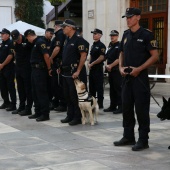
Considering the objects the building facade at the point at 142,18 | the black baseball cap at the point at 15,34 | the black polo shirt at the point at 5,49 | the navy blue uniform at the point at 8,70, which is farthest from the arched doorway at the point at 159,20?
the black baseball cap at the point at 15,34

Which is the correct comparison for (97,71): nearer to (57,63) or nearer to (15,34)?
(57,63)

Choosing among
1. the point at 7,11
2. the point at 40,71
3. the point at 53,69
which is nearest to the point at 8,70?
the point at 53,69

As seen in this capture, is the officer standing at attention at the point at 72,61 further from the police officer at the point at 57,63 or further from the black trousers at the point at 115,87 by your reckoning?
the black trousers at the point at 115,87

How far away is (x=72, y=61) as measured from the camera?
25.9 ft

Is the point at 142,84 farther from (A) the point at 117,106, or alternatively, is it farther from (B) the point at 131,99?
(A) the point at 117,106

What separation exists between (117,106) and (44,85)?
7.58ft

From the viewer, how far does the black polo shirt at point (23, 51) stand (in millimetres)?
8930

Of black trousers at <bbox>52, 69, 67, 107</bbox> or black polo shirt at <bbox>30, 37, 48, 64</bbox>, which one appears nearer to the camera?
black polo shirt at <bbox>30, 37, 48, 64</bbox>

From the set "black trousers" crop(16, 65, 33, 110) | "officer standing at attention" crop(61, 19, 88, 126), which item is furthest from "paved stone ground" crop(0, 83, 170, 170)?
"black trousers" crop(16, 65, 33, 110)

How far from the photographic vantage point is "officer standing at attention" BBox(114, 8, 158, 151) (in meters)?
5.83

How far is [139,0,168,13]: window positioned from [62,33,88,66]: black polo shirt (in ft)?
27.5

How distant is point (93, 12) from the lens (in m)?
18.8

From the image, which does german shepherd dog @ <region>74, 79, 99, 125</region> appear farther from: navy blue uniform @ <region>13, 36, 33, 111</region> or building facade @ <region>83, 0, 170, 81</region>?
building facade @ <region>83, 0, 170, 81</region>

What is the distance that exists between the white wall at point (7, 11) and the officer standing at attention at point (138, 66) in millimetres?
26310
